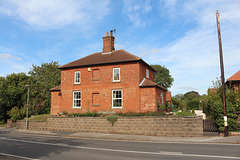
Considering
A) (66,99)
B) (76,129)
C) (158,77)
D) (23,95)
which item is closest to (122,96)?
(76,129)

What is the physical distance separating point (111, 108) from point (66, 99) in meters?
7.07

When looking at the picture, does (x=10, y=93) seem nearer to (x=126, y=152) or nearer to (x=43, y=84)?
(x=43, y=84)

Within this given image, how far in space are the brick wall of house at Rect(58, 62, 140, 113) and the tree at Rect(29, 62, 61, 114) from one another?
11317 millimetres

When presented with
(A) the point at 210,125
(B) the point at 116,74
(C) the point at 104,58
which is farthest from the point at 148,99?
(C) the point at 104,58

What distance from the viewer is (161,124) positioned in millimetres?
16766

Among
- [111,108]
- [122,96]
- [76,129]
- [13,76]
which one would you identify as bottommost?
[76,129]

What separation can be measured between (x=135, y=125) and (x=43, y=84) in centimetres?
2860

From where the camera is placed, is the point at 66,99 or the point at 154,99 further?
the point at 66,99

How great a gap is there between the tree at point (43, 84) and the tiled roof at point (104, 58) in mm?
13434

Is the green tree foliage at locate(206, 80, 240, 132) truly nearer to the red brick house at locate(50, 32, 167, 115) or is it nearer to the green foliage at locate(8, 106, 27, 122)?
the red brick house at locate(50, 32, 167, 115)

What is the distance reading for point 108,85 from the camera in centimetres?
2455

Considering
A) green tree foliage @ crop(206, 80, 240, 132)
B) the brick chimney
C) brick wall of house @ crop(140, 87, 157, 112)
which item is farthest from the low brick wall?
the brick chimney

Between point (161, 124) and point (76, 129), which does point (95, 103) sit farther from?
point (161, 124)

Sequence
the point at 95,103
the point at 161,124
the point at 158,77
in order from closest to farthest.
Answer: the point at 161,124 < the point at 95,103 < the point at 158,77
